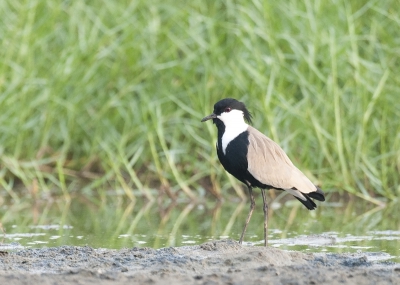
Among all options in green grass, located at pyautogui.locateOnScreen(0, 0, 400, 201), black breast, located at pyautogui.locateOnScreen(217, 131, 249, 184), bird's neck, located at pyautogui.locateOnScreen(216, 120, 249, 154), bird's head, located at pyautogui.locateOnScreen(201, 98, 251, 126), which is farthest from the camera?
green grass, located at pyautogui.locateOnScreen(0, 0, 400, 201)

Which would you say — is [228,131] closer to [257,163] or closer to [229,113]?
[229,113]

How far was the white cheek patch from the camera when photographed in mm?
6809

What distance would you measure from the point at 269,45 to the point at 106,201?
2457 millimetres

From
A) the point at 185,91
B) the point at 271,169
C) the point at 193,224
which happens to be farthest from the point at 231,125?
the point at 185,91

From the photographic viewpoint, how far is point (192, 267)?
5.18 m

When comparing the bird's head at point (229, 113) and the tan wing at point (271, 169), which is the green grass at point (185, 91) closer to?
the bird's head at point (229, 113)

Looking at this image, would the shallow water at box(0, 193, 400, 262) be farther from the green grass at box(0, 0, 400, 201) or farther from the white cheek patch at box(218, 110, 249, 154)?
the white cheek patch at box(218, 110, 249, 154)

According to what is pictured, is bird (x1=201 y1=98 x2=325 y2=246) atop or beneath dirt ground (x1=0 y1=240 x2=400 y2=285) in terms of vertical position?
atop

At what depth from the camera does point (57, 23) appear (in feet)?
36.5

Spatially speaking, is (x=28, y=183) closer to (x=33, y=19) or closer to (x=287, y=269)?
(x=33, y=19)

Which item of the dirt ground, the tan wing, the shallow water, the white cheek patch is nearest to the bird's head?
the white cheek patch

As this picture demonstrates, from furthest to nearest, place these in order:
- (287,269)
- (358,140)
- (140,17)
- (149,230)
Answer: (140,17), (358,140), (149,230), (287,269)

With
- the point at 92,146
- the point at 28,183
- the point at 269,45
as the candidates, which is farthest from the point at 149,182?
the point at 269,45

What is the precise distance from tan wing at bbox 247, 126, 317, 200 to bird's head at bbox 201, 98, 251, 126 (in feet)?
0.73
